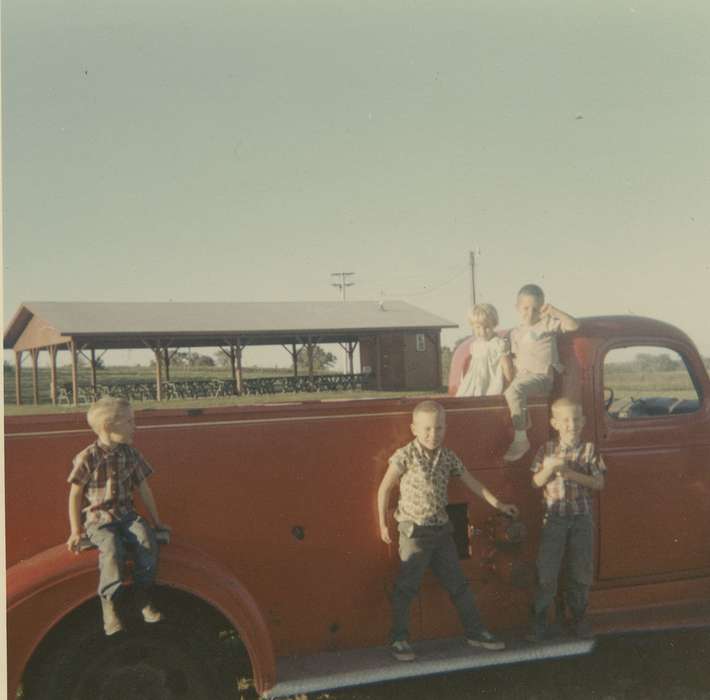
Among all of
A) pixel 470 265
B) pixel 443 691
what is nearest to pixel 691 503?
pixel 443 691

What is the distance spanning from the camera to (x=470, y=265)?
3362 cm

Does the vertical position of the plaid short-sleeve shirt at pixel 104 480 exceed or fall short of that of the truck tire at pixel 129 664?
it exceeds it

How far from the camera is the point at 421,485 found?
3840 millimetres

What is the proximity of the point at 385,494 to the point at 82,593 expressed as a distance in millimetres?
1361

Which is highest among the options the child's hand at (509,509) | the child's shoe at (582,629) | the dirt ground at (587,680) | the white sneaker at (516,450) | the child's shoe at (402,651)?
the white sneaker at (516,450)

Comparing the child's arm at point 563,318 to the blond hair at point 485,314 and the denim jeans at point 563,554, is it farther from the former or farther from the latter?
the denim jeans at point 563,554

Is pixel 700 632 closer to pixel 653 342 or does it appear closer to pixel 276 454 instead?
pixel 653 342

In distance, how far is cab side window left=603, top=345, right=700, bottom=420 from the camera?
449 cm

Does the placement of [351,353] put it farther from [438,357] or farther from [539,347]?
[539,347]

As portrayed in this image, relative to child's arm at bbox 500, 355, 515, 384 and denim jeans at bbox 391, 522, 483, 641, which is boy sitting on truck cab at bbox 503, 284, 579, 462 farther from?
denim jeans at bbox 391, 522, 483, 641

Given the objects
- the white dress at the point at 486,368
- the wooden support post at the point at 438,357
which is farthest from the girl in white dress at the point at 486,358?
the wooden support post at the point at 438,357

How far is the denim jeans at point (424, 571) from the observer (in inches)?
150

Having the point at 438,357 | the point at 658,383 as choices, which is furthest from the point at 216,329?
the point at 658,383

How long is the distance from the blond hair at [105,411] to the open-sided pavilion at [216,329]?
69.4 ft
